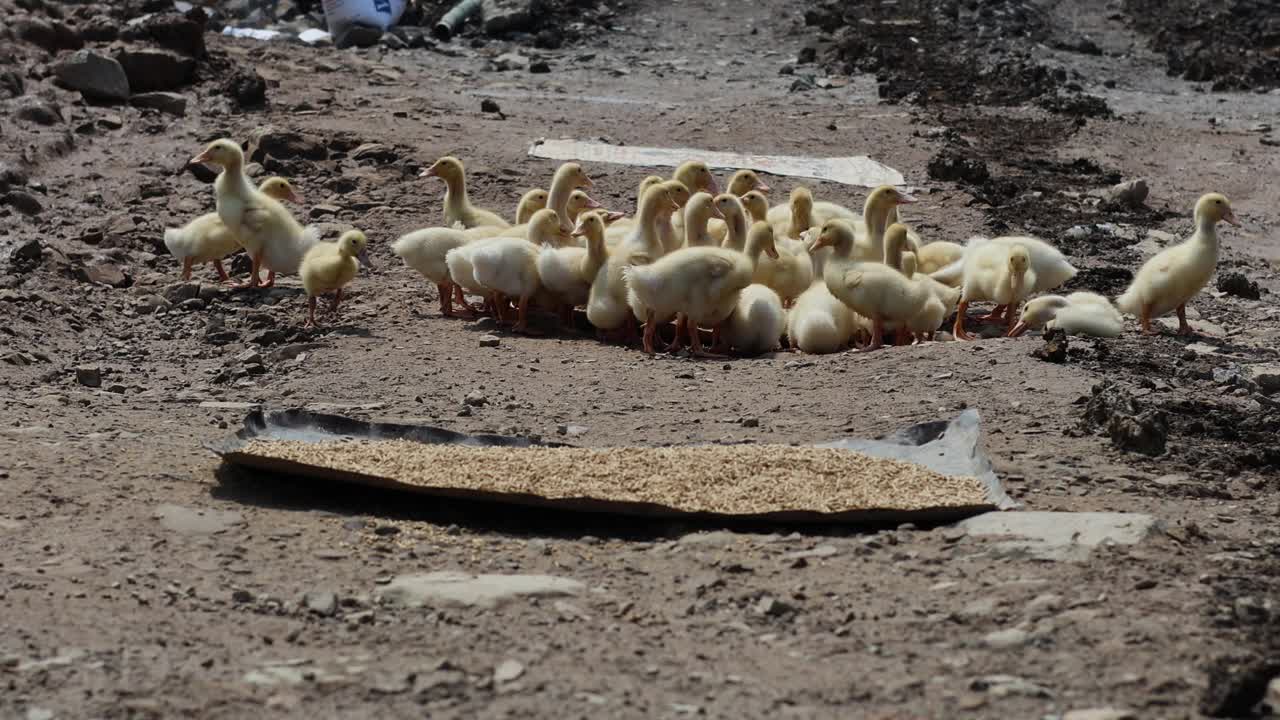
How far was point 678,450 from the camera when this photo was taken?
623 cm

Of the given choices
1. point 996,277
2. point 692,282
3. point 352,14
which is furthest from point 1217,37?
point 692,282

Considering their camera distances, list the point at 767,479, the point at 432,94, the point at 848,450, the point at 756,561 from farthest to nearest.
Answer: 1. the point at 432,94
2. the point at 848,450
3. the point at 767,479
4. the point at 756,561

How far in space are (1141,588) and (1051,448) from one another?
1662 millimetres

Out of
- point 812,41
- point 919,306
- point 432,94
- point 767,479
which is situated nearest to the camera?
point 767,479

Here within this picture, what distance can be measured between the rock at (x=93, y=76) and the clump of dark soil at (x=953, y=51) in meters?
6.93

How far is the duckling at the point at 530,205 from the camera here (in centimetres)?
1029

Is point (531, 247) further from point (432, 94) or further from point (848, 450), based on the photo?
point (432, 94)

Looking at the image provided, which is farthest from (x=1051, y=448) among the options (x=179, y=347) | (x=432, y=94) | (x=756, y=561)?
(x=432, y=94)

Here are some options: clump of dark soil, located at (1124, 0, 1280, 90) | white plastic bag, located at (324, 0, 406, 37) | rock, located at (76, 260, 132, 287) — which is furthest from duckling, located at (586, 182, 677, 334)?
white plastic bag, located at (324, 0, 406, 37)

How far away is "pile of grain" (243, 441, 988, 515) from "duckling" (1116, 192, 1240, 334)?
10.6 ft

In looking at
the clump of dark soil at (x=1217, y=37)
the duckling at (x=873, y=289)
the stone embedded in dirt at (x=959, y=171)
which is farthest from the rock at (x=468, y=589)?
the clump of dark soil at (x=1217, y=37)

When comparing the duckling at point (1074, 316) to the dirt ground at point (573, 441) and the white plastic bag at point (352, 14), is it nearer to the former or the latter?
the dirt ground at point (573, 441)

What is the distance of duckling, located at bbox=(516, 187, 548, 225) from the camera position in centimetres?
1029

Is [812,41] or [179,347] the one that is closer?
[179,347]
